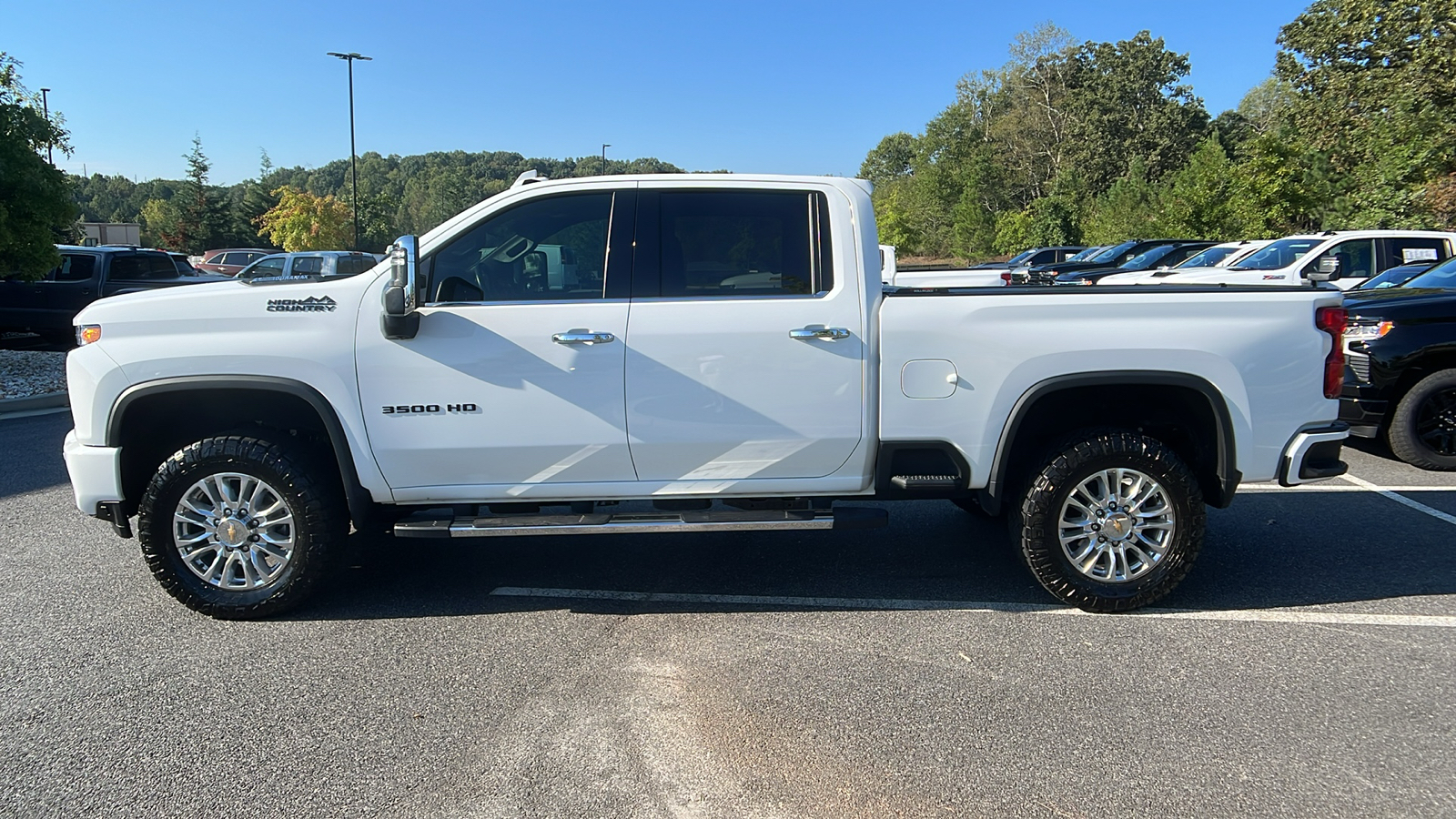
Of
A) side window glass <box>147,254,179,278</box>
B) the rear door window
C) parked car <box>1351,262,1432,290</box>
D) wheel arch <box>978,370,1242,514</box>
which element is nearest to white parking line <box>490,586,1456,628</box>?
wheel arch <box>978,370,1242,514</box>

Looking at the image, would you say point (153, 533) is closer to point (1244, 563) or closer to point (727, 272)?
point (727, 272)

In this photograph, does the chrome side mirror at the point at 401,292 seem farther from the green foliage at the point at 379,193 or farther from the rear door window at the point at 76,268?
the green foliage at the point at 379,193

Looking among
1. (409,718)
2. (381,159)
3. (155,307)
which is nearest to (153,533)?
(155,307)

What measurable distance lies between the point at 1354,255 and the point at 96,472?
14.8 metres

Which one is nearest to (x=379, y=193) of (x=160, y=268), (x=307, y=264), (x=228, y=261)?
(x=228, y=261)

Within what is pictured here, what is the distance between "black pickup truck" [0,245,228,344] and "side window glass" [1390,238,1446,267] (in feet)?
55.7

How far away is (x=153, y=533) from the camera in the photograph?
4426 millimetres

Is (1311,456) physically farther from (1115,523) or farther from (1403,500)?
(1403,500)

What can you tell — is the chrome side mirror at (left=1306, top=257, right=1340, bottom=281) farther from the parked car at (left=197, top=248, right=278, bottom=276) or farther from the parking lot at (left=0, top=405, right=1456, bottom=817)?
the parked car at (left=197, top=248, right=278, bottom=276)

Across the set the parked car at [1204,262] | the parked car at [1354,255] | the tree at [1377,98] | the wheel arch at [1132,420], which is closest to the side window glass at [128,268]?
the wheel arch at [1132,420]

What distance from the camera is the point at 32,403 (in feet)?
35.7

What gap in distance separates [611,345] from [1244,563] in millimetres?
3728

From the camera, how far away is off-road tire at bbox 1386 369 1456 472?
7.30 meters

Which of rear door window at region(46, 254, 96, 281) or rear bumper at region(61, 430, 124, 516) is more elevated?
rear door window at region(46, 254, 96, 281)
